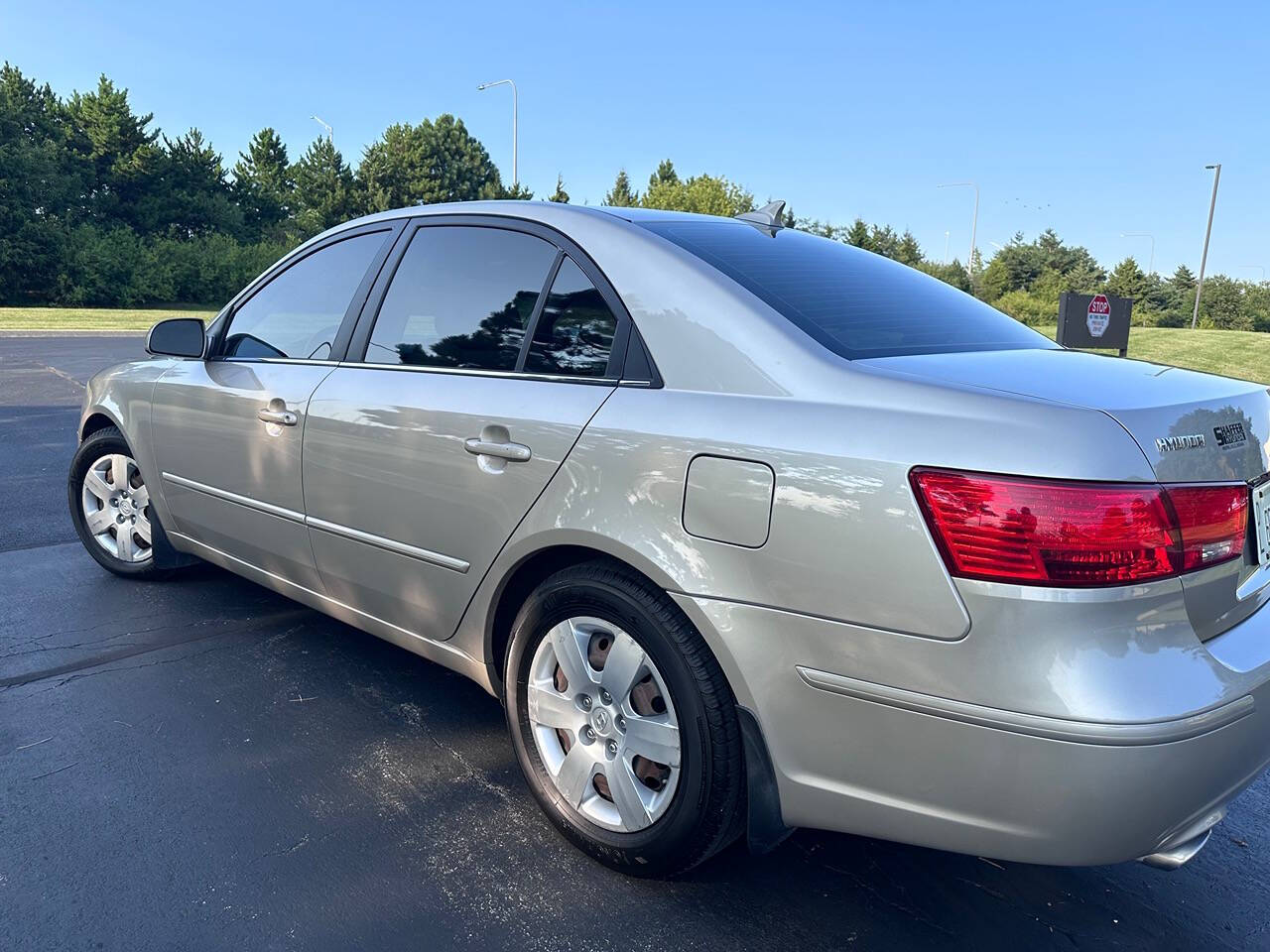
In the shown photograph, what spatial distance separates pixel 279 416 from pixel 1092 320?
11.4m

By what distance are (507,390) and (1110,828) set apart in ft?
5.55

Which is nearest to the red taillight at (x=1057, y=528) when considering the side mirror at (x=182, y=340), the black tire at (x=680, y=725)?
the black tire at (x=680, y=725)

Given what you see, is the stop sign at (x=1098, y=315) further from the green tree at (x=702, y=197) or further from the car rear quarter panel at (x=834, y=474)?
the green tree at (x=702, y=197)

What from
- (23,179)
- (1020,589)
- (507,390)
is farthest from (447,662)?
(23,179)

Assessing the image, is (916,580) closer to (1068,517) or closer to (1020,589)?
(1020,589)

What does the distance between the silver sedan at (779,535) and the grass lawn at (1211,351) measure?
831 inches

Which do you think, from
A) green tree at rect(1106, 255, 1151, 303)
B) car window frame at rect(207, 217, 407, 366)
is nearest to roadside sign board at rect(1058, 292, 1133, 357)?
car window frame at rect(207, 217, 407, 366)

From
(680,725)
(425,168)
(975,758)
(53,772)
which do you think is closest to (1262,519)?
(975,758)

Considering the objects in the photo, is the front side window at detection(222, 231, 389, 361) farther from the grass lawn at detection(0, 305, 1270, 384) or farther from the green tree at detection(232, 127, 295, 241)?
the green tree at detection(232, 127, 295, 241)

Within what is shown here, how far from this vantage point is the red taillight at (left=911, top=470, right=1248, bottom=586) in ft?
5.33

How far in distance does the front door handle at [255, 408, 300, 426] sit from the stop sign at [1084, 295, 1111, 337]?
10.9m

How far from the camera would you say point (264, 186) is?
5388 cm

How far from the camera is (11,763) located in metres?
2.76

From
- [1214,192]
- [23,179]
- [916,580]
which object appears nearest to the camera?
[916,580]
